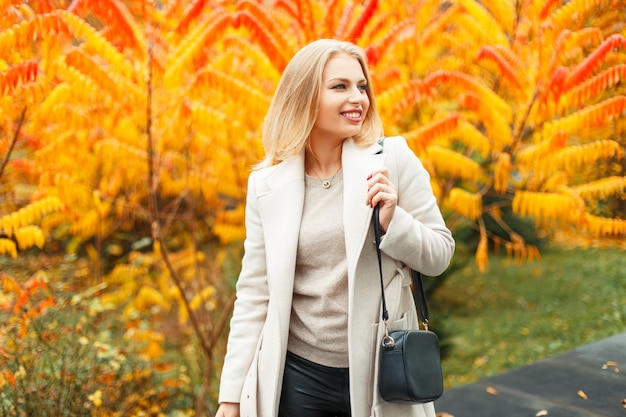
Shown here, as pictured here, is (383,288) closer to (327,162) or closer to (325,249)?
(325,249)

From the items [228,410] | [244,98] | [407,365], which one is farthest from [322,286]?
[244,98]

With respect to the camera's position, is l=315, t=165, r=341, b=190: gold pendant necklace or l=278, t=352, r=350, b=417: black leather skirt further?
l=315, t=165, r=341, b=190: gold pendant necklace

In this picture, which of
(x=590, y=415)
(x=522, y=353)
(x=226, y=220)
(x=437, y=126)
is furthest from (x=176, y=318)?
(x=590, y=415)

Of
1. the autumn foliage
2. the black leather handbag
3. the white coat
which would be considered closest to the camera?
the black leather handbag

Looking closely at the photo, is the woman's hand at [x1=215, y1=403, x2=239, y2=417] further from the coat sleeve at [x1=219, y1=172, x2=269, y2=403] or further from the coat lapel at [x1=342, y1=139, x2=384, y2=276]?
the coat lapel at [x1=342, y1=139, x2=384, y2=276]

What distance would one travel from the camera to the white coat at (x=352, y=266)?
2.01 meters

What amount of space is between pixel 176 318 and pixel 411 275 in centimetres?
615

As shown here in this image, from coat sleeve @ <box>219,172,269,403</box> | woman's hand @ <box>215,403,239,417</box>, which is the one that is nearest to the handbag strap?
coat sleeve @ <box>219,172,269,403</box>

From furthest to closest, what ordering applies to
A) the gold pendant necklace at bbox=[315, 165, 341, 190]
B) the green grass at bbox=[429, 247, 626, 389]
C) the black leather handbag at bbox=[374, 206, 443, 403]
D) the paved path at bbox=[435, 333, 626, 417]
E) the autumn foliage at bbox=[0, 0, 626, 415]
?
the green grass at bbox=[429, 247, 626, 389] → the autumn foliage at bbox=[0, 0, 626, 415] → the paved path at bbox=[435, 333, 626, 417] → the gold pendant necklace at bbox=[315, 165, 341, 190] → the black leather handbag at bbox=[374, 206, 443, 403]

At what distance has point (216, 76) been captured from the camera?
13.9 feet

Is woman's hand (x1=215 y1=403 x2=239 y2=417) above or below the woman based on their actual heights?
below

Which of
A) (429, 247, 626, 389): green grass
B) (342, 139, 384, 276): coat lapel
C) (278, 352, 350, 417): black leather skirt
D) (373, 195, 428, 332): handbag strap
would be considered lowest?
(429, 247, 626, 389): green grass

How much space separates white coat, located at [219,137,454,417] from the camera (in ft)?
6.59

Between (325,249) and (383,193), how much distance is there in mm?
351
